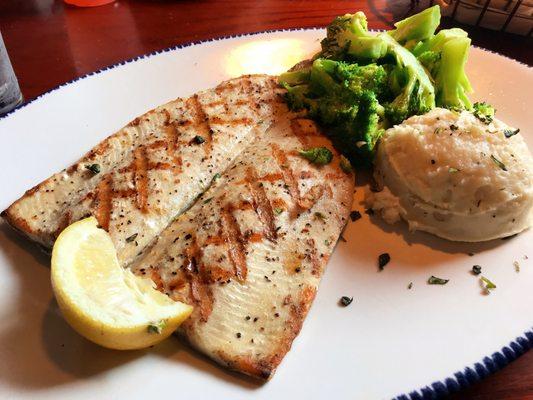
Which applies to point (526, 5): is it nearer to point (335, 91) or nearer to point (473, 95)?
point (473, 95)

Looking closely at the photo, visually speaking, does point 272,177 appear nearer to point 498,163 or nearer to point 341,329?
point 341,329

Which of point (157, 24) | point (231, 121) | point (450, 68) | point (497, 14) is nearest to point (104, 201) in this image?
point (231, 121)

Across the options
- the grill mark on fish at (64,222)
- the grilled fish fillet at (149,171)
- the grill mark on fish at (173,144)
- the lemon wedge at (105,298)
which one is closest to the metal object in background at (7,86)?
the grilled fish fillet at (149,171)

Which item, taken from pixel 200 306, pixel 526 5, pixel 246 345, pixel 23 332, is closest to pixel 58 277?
pixel 23 332

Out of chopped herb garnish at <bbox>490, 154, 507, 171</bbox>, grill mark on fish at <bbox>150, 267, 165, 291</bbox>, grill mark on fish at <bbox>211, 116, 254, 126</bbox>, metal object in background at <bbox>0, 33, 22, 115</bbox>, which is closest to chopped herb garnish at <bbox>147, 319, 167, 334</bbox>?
grill mark on fish at <bbox>150, 267, 165, 291</bbox>

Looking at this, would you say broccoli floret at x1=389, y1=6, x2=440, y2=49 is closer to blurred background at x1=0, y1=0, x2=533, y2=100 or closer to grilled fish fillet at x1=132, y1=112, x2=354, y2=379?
grilled fish fillet at x1=132, y1=112, x2=354, y2=379

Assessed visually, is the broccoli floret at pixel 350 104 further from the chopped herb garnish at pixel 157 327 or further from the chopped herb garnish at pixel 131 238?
the chopped herb garnish at pixel 157 327
